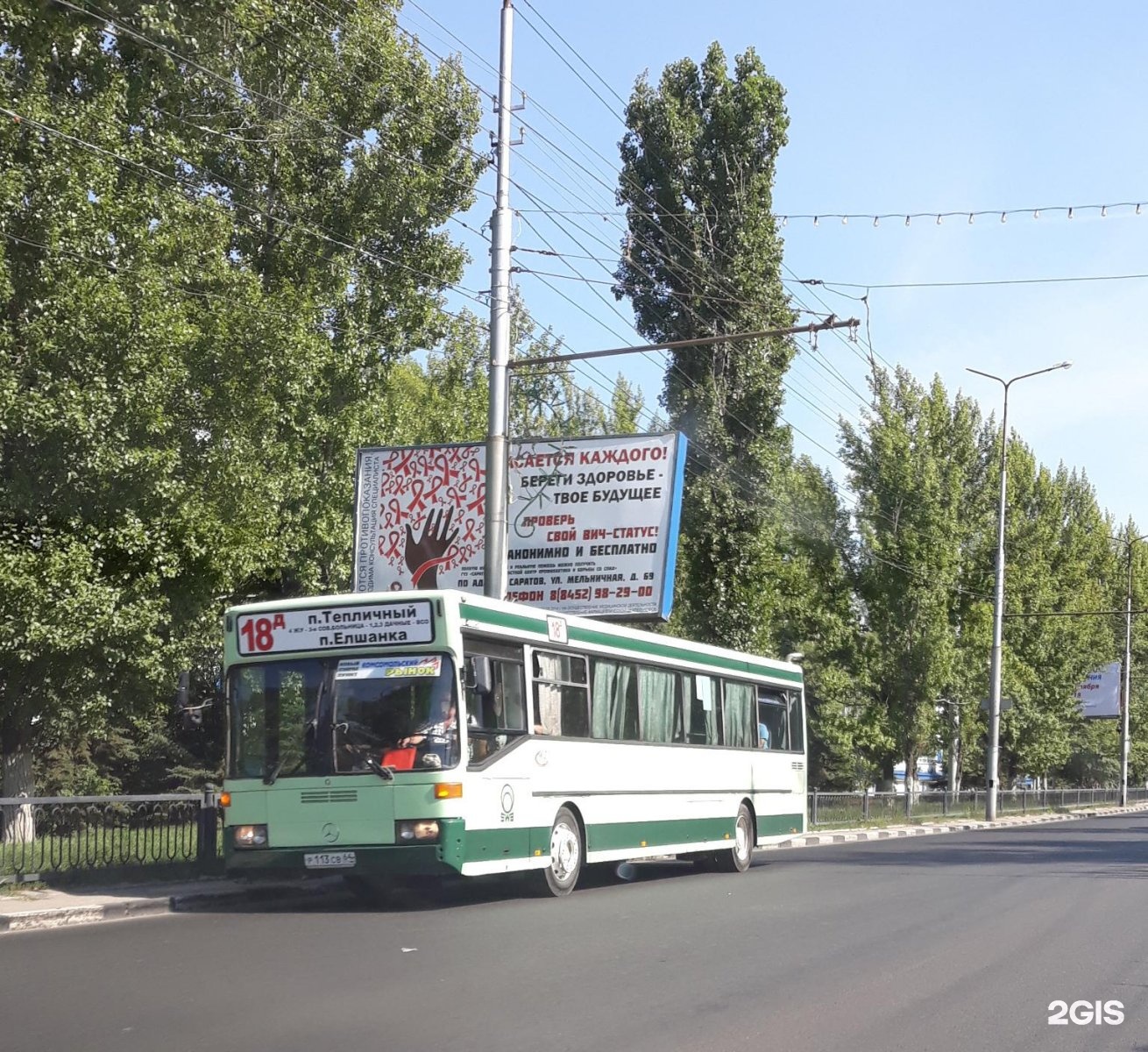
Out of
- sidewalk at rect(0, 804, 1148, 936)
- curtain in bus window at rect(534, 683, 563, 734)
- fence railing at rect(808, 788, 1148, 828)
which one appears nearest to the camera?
sidewalk at rect(0, 804, 1148, 936)

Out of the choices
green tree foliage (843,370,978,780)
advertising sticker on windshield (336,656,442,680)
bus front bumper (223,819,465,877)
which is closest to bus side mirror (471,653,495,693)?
advertising sticker on windshield (336,656,442,680)

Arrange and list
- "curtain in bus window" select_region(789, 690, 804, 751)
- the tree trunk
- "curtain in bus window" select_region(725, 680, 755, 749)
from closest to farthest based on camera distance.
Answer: "curtain in bus window" select_region(725, 680, 755, 749) → "curtain in bus window" select_region(789, 690, 804, 751) → the tree trunk

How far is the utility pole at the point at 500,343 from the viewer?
795 inches

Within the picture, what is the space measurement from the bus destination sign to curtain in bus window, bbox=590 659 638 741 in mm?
3354

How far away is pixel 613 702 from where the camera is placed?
57.5 feet

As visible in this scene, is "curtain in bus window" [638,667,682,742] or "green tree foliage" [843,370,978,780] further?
"green tree foliage" [843,370,978,780]

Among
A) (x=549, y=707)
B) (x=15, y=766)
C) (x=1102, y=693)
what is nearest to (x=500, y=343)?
(x=549, y=707)

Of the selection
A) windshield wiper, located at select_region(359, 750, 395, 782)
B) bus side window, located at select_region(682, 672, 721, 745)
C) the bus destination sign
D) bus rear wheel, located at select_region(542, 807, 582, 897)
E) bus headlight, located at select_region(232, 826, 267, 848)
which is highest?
the bus destination sign

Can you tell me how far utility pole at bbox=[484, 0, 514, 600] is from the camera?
20.2m

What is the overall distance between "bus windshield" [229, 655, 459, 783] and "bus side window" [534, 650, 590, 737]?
1.81 meters

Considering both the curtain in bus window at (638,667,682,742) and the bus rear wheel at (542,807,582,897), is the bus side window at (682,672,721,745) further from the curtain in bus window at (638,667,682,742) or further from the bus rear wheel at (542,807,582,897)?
the bus rear wheel at (542,807,582,897)

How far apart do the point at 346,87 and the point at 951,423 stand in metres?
32.4

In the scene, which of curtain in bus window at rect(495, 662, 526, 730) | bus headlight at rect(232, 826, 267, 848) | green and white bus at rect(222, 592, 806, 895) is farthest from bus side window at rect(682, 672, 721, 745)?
bus headlight at rect(232, 826, 267, 848)

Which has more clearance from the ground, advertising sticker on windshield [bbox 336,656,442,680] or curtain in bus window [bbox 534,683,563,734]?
advertising sticker on windshield [bbox 336,656,442,680]
